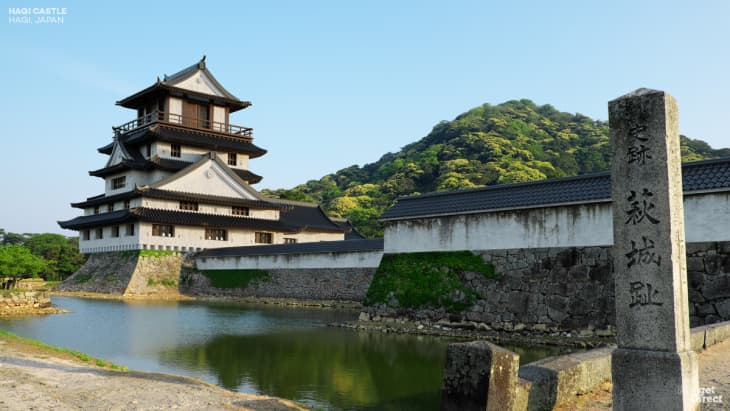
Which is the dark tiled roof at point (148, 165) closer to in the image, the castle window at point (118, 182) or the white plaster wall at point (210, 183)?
the castle window at point (118, 182)

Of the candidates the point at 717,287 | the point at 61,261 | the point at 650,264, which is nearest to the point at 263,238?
the point at 61,261

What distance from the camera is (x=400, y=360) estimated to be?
12414 mm

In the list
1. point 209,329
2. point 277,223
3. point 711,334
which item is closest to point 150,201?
point 277,223

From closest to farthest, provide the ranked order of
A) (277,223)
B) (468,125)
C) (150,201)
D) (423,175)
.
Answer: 1. (150,201)
2. (277,223)
3. (423,175)
4. (468,125)

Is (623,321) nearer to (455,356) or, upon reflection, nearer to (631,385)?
(631,385)

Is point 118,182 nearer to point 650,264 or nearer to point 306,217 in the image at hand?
point 306,217

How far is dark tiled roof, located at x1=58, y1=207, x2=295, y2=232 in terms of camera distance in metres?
36.6

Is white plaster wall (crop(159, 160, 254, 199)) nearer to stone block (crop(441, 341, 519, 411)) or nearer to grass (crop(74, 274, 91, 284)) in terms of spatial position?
grass (crop(74, 274, 91, 284))

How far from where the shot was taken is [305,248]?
1169 inches

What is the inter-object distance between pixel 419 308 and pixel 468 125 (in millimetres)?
57267

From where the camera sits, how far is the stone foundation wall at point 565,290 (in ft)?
43.2

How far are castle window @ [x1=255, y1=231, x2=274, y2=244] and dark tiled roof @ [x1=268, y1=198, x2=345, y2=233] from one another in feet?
7.23

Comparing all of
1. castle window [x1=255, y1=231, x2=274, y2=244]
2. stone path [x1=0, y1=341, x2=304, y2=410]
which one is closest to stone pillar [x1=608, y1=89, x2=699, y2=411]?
stone path [x1=0, y1=341, x2=304, y2=410]

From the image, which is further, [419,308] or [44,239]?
[44,239]
